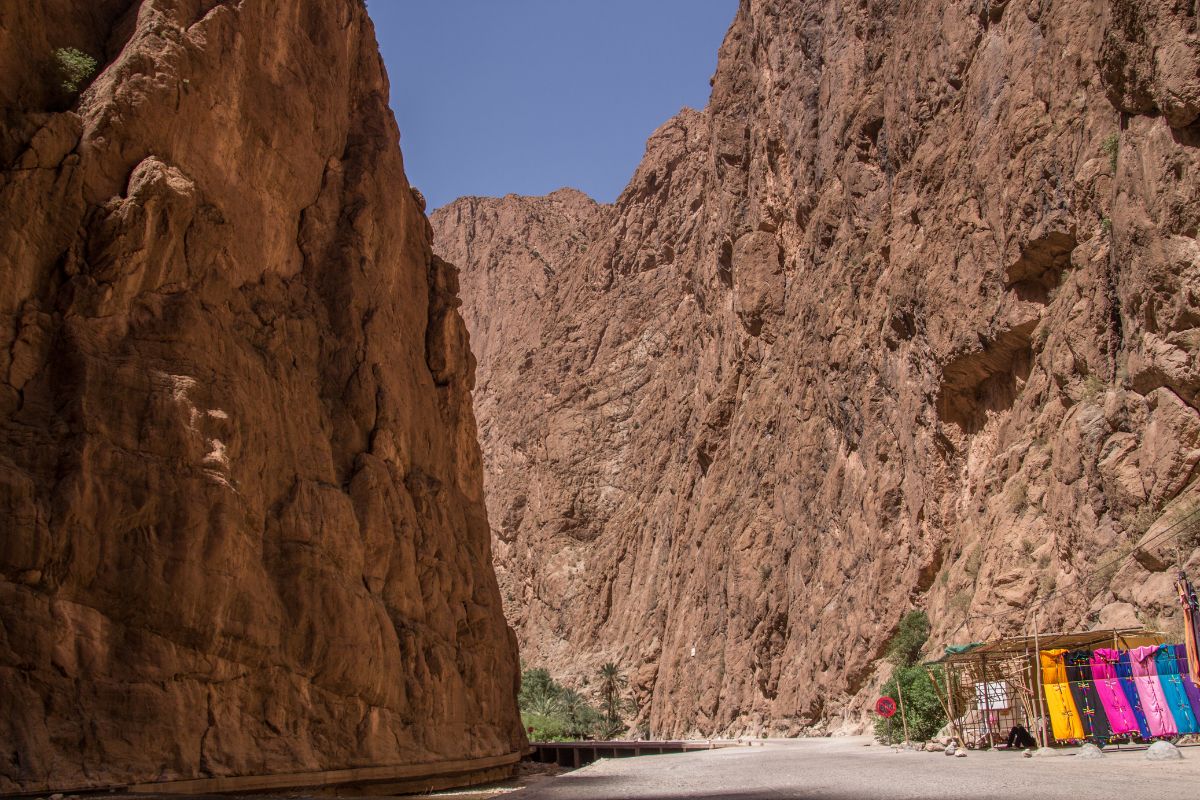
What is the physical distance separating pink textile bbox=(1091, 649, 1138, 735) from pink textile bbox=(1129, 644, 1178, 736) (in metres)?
0.27

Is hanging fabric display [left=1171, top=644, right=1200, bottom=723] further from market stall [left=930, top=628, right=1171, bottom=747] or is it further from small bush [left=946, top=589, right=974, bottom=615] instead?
small bush [left=946, top=589, right=974, bottom=615]

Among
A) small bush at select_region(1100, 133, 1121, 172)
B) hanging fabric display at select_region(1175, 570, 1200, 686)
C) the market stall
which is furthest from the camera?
small bush at select_region(1100, 133, 1121, 172)

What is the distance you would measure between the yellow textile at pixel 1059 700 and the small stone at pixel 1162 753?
169 inches

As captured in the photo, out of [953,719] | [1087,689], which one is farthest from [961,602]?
[1087,689]

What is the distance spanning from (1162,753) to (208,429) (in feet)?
53.8

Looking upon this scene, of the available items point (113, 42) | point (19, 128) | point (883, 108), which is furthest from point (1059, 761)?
point (883, 108)

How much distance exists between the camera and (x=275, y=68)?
25.9m

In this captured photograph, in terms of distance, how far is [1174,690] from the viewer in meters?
18.4

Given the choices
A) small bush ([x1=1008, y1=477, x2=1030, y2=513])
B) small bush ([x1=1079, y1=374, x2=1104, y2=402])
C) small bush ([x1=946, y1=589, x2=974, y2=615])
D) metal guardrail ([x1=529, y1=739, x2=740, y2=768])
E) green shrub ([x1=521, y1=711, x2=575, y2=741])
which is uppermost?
small bush ([x1=1079, y1=374, x2=1104, y2=402])

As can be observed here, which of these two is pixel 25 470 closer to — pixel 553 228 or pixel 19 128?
pixel 19 128

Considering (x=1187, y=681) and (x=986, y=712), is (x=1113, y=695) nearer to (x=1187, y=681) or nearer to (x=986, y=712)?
(x=1187, y=681)

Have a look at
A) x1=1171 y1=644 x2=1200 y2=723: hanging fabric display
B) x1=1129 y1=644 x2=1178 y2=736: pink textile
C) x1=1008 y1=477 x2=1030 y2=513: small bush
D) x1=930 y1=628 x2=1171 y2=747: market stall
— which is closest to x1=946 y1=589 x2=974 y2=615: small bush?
x1=1008 y1=477 x2=1030 y2=513: small bush

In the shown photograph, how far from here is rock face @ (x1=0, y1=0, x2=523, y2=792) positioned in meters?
17.3

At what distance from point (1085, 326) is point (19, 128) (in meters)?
24.7
